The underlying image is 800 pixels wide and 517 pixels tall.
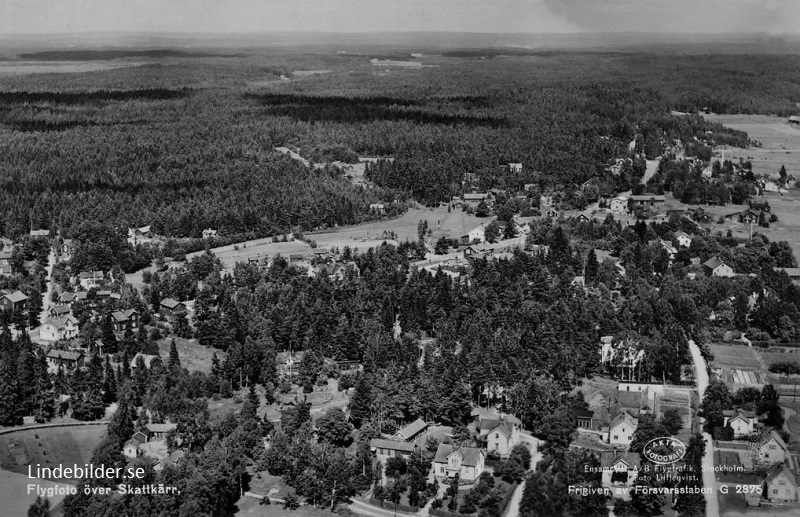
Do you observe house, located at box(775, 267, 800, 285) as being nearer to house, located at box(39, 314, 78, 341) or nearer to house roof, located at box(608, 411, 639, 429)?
house roof, located at box(608, 411, 639, 429)

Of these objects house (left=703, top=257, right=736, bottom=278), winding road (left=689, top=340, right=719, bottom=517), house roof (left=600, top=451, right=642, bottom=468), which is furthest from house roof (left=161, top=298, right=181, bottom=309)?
house (left=703, top=257, right=736, bottom=278)

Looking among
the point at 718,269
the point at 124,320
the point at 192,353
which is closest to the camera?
the point at 192,353

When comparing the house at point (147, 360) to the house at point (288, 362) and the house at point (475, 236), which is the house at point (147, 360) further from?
the house at point (475, 236)

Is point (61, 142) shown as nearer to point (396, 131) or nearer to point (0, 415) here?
point (396, 131)

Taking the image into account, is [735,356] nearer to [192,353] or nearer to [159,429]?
[192,353]

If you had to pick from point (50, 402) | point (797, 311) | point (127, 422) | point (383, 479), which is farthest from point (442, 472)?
point (797, 311)

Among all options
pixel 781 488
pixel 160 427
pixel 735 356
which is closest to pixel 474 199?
pixel 735 356
